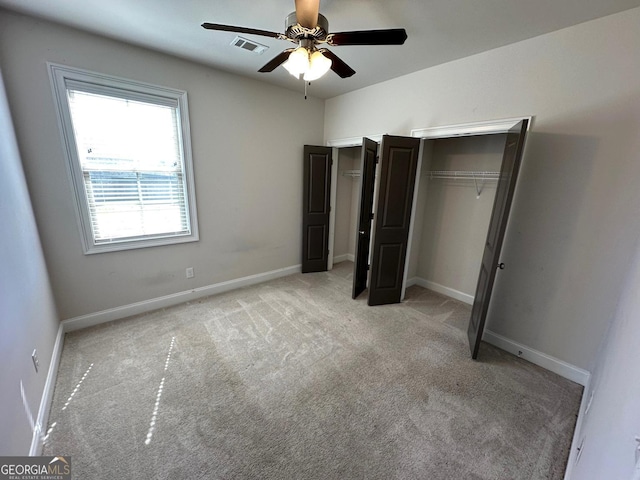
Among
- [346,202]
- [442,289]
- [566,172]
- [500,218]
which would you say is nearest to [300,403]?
[500,218]

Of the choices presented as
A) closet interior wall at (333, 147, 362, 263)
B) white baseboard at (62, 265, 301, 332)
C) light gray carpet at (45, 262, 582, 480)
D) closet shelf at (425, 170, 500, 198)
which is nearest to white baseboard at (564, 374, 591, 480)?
light gray carpet at (45, 262, 582, 480)

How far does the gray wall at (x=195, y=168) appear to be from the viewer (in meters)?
2.07

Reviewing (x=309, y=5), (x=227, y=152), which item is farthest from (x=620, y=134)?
(x=227, y=152)

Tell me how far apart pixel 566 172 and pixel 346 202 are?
309 centimetres

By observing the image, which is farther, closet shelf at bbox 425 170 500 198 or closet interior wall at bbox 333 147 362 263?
→ closet interior wall at bbox 333 147 362 263

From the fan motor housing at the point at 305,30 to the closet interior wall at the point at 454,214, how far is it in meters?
2.11

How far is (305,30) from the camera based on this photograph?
60.3 inches

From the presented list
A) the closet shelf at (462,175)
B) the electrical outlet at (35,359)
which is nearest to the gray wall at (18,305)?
the electrical outlet at (35,359)

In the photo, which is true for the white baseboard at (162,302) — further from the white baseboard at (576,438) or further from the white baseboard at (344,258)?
the white baseboard at (576,438)

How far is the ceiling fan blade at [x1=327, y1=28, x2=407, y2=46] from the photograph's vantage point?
1.45 metres

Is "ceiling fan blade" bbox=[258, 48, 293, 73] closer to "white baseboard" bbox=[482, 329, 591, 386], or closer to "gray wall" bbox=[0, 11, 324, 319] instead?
"gray wall" bbox=[0, 11, 324, 319]

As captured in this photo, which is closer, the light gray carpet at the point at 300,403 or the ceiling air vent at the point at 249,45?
the light gray carpet at the point at 300,403

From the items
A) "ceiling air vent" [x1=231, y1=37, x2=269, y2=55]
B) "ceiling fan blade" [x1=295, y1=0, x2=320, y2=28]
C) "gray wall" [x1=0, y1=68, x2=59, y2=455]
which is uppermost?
"ceiling air vent" [x1=231, y1=37, x2=269, y2=55]

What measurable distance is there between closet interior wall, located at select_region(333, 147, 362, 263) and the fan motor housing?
267 cm
